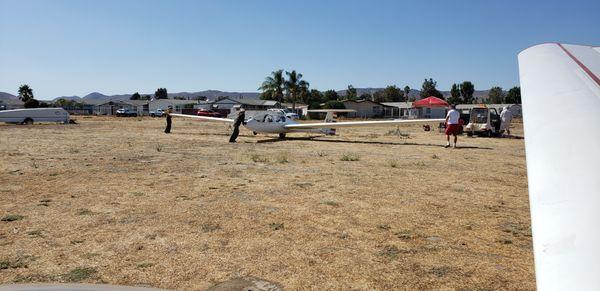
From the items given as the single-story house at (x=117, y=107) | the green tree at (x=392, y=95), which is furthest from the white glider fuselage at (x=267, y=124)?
the green tree at (x=392, y=95)

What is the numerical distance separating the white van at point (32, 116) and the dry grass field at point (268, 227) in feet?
99.9

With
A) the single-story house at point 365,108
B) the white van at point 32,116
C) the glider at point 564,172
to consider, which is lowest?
the glider at point 564,172

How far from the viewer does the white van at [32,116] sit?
33.8 meters

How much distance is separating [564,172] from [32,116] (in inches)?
1623

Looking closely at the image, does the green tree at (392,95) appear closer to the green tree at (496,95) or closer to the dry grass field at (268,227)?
the green tree at (496,95)

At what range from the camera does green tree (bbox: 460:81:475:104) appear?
110 metres

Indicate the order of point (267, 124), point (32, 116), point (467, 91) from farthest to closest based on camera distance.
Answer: point (467, 91) → point (32, 116) → point (267, 124)

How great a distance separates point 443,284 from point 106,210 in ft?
14.6

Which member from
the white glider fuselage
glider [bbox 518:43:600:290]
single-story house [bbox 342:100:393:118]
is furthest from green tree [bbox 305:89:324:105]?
glider [bbox 518:43:600:290]

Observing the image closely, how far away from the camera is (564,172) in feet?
5.00

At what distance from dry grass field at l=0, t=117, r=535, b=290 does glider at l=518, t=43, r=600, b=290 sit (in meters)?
1.76

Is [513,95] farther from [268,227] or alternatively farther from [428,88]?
[268,227]

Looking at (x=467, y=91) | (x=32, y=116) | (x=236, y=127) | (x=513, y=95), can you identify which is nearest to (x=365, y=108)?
(x=467, y=91)

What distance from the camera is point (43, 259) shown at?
3824mm
